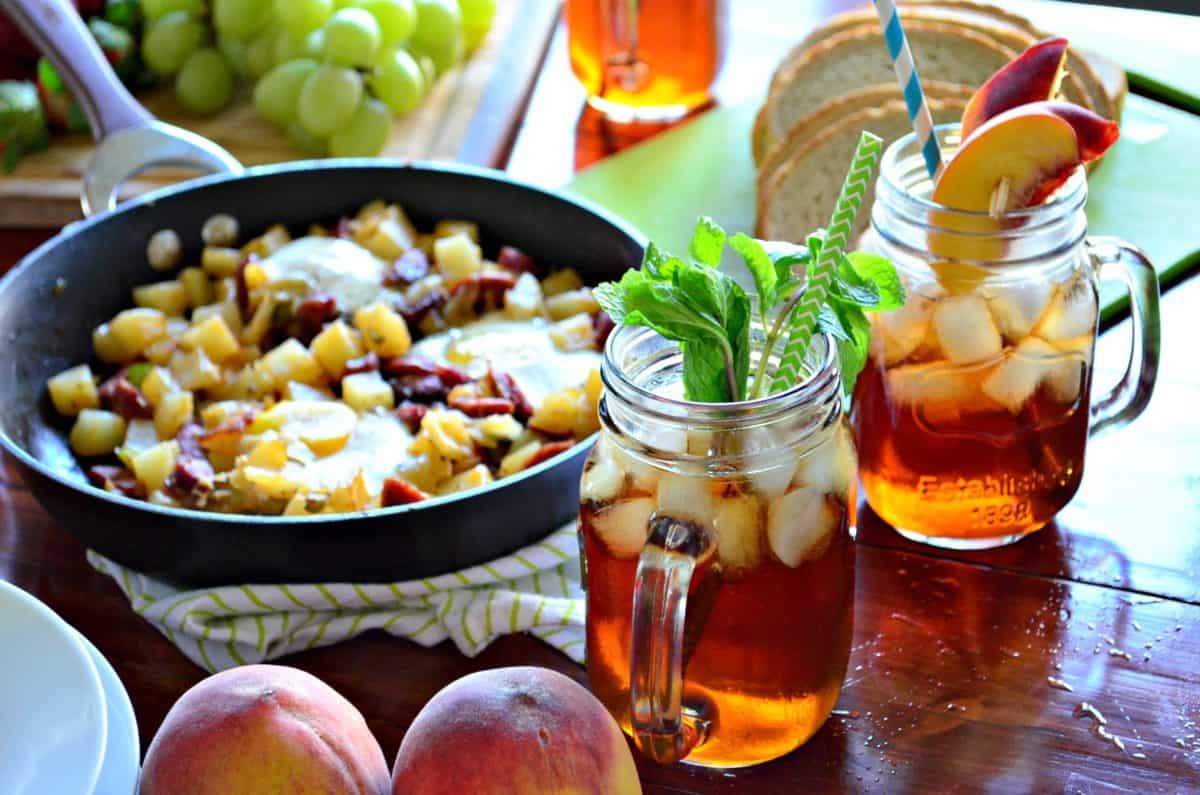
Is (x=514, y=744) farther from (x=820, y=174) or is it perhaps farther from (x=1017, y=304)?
(x=820, y=174)

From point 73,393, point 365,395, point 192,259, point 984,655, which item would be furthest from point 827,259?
point 192,259

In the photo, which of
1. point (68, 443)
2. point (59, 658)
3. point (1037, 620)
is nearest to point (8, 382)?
point (68, 443)

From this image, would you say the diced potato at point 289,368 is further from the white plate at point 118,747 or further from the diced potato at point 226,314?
the white plate at point 118,747

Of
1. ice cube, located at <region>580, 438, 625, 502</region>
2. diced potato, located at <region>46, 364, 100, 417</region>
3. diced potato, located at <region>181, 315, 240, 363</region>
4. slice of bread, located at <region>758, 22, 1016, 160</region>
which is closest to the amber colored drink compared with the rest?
slice of bread, located at <region>758, 22, 1016, 160</region>

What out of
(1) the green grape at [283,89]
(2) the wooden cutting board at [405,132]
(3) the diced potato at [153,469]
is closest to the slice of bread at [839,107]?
(2) the wooden cutting board at [405,132]

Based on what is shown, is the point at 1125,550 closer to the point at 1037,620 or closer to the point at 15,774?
the point at 1037,620

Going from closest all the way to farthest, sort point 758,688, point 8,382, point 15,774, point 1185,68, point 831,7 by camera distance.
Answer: point 15,774 < point 758,688 < point 8,382 < point 1185,68 < point 831,7
